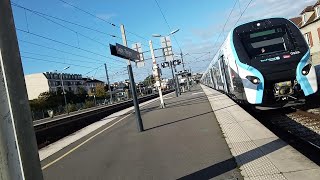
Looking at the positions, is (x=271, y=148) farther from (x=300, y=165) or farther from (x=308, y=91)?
(x=308, y=91)

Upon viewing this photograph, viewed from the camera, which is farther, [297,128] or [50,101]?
[50,101]

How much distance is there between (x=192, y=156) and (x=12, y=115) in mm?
4758

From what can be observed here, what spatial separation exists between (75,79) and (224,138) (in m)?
160

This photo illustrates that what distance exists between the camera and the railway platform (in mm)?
6488

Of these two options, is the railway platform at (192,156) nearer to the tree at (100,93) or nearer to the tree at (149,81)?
the tree at (149,81)

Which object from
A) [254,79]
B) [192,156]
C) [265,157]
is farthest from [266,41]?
[265,157]

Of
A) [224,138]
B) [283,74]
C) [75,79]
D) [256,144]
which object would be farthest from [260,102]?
[75,79]

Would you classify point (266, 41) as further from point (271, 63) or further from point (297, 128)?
point (297, 128)

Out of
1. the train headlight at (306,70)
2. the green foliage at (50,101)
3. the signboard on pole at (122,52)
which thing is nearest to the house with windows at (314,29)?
the train headlight at (306,70)

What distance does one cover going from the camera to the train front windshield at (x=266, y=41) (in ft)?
46.0

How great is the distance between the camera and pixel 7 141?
3963 mm

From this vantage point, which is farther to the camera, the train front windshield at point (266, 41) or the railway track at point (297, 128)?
the train front windshield at point (266, 41)

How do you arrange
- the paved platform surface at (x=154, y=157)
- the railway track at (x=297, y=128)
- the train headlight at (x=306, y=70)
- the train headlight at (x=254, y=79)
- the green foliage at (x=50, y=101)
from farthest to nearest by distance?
the green foliage at (x=50, y=101)
the train headlight at (x=254, y=79)
the train headlight at (x=306, y=70)
the railway track at (x=297, y=128)
the paved platform surface at (x=154, y=157)

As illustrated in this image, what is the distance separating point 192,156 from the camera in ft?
26.8
